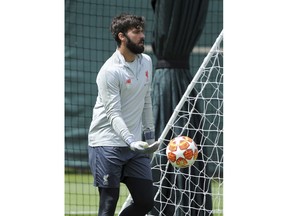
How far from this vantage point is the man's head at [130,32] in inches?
236

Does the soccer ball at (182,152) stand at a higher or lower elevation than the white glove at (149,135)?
lower

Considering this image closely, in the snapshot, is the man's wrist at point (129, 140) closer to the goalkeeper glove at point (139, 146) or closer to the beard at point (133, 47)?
the goalkeeper glove at point (139, 146)

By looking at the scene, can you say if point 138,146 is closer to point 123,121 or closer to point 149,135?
point 123,121

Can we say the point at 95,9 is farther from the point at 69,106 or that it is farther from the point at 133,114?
the point at 133,114

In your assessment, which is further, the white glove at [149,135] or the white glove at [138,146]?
the white glove at [149,135]

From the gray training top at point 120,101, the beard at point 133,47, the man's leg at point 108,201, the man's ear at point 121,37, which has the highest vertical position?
the man's ear at point 121,37

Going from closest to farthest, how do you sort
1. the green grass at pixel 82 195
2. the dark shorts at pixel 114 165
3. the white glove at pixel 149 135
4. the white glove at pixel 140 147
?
1. the white glove at pixel 140 147
2. the dark shorts at pixel 114 165
3. the white glove at pixel 149 135
4. the green grass at pixel 82 195

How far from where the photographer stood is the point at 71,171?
34.9 feet

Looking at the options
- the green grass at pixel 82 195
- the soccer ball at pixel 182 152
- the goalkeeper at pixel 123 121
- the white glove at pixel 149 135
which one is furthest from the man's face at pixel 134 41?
the green grass at pixel 82 195

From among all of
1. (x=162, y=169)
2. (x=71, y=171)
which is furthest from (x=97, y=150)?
(x=71, y=171)

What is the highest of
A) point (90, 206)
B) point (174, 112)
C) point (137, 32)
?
point (137, 32)

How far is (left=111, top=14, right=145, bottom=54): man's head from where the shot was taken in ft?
19.6

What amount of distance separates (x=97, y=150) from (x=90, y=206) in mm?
3849

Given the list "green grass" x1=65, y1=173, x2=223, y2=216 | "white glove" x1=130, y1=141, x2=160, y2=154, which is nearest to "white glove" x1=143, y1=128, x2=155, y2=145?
"white glove" x1=130, y1=141, x2=160, y2=154
